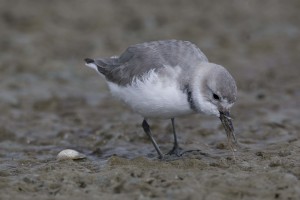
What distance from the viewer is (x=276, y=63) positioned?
1253 centimetres

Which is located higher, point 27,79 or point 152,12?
point 152,12

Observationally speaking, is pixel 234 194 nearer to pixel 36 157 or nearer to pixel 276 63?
pixel 36 157

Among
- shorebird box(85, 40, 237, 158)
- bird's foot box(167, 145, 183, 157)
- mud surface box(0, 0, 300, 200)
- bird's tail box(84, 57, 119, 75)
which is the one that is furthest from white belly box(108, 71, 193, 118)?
bird's tail box(84, 57, 119, 75)

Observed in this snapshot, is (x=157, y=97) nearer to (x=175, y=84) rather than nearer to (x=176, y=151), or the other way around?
(x=175, y=84)

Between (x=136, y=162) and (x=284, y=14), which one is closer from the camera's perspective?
(x=136, y=162)

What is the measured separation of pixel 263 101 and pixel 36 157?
4.32 meters

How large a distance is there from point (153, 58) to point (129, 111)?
300 cm

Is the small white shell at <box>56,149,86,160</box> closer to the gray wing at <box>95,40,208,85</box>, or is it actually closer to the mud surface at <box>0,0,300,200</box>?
the mud surface at <box>0,0,300,200</box>

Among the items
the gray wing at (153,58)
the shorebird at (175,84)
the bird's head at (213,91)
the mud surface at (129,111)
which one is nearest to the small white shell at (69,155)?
the mud surface at (129,111)

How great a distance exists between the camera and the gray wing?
761 centimetres

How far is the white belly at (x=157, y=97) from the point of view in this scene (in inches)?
286

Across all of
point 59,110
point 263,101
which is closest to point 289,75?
point 263,101

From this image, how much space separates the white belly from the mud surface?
0.59 m

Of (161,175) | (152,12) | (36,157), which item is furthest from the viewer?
(152,12)
